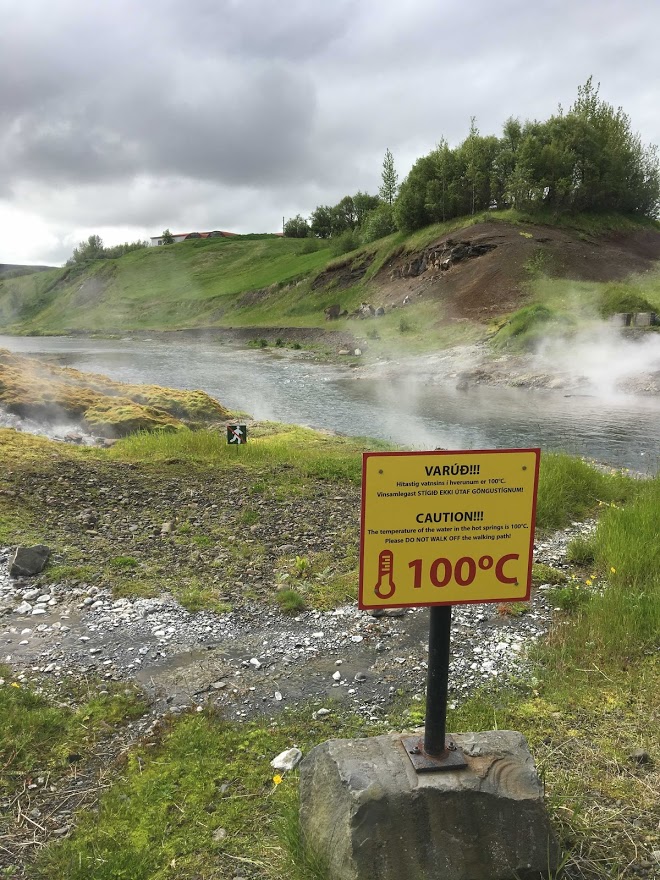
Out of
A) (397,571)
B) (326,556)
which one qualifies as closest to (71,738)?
(397,571)

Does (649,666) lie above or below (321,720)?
above

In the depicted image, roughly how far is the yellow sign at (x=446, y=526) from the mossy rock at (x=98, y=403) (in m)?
14.2

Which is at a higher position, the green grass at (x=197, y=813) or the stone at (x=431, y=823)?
the stone at (x=431, y=823)

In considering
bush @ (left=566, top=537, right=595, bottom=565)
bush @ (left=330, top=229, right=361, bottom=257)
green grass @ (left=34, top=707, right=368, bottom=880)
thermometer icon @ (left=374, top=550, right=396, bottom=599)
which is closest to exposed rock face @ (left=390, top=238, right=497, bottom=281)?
bush @ (left=330, top=229, right=361, bottom=257)

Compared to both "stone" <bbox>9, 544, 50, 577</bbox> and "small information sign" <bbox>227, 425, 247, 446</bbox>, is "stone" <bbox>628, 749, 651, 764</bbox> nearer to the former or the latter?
"stone" <bbox>9, 544, 50, 577</bbox>

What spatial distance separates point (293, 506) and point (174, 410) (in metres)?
10.4

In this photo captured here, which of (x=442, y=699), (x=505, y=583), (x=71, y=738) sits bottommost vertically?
(x=71, y=738)

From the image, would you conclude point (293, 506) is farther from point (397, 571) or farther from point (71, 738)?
point (397, 571)

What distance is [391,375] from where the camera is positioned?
35750 millimetres

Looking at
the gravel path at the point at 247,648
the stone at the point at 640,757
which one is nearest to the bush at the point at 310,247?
the gravel path at the point at 247,648

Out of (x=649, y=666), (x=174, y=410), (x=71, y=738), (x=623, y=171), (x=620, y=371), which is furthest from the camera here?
(x=623, y=171)

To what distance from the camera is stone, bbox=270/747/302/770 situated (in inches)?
181

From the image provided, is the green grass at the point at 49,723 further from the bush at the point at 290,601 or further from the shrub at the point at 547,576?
the shrub at the point at 547,576

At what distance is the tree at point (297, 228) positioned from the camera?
138250 millimetres
